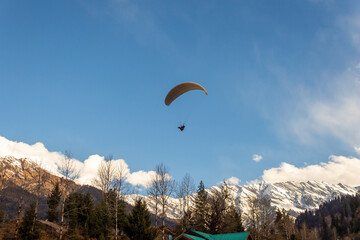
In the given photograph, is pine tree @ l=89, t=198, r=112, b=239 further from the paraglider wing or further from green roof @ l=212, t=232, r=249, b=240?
the paraglider wing

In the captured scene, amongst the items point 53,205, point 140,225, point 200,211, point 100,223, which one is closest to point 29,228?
point 100,223

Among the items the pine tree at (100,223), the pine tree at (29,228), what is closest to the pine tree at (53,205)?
the pine tree at (100,223)

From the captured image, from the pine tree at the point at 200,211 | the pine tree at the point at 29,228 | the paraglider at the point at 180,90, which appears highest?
the paraglider at the point at 180,90

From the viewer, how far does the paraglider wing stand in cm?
2988

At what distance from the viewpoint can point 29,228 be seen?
105 feet

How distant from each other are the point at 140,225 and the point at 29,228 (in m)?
13.2

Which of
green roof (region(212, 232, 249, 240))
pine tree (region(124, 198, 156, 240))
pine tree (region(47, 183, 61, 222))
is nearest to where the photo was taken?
green roof (region(212, 232, 249, 240))

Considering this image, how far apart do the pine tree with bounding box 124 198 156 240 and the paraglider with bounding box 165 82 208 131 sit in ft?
53.1

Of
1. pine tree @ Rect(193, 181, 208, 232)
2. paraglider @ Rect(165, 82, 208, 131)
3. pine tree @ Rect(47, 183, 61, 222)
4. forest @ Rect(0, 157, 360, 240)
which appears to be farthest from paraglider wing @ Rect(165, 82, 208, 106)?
pine tree @ Rect(47, 183, 61, 222)

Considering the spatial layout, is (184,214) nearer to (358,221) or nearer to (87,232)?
(87,232)

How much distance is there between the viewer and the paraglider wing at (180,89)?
29875mm

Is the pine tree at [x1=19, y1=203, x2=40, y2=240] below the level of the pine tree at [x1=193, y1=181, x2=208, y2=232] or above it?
below

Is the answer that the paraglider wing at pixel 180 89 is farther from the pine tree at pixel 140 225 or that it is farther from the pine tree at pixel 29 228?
the pine tree at pixel 29 228

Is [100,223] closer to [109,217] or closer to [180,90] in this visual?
[109,217]
